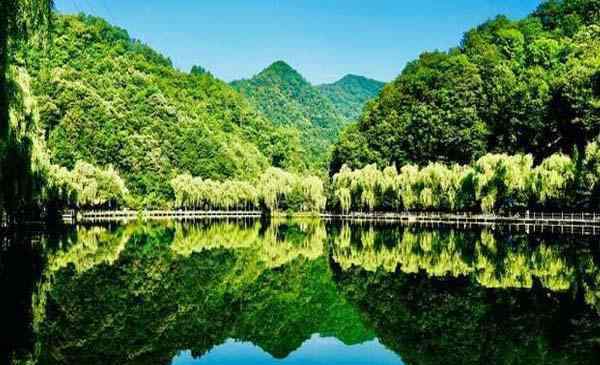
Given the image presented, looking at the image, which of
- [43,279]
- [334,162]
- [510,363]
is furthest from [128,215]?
[510,363]

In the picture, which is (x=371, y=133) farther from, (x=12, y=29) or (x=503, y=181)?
(x=12, y=29)

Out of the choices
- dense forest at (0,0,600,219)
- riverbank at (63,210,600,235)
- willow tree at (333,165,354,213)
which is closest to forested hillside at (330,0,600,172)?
dense forest at (0,0,600,219)

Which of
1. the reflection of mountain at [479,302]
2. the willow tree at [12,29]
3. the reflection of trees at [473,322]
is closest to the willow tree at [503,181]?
the reflection of mountain at [479,302]

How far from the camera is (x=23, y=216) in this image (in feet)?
141

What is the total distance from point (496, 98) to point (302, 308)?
77449 millimetres

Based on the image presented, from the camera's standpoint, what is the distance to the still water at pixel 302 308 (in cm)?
1157

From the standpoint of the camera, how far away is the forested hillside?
2721 inches

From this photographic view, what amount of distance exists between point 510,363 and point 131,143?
90.2 m

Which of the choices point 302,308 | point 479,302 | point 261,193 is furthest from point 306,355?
point 261,193

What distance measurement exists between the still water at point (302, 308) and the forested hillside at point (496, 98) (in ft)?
148

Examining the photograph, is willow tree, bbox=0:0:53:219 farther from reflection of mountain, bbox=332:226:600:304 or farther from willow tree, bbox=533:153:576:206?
willow tree, bbox=533:153:576:206

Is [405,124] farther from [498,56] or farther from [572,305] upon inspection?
[572,305]

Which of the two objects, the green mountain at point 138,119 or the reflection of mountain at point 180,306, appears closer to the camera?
the reflection of mountain at point 180,306

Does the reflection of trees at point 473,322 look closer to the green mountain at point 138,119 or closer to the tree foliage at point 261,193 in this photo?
the tree foliage at point 261,193
